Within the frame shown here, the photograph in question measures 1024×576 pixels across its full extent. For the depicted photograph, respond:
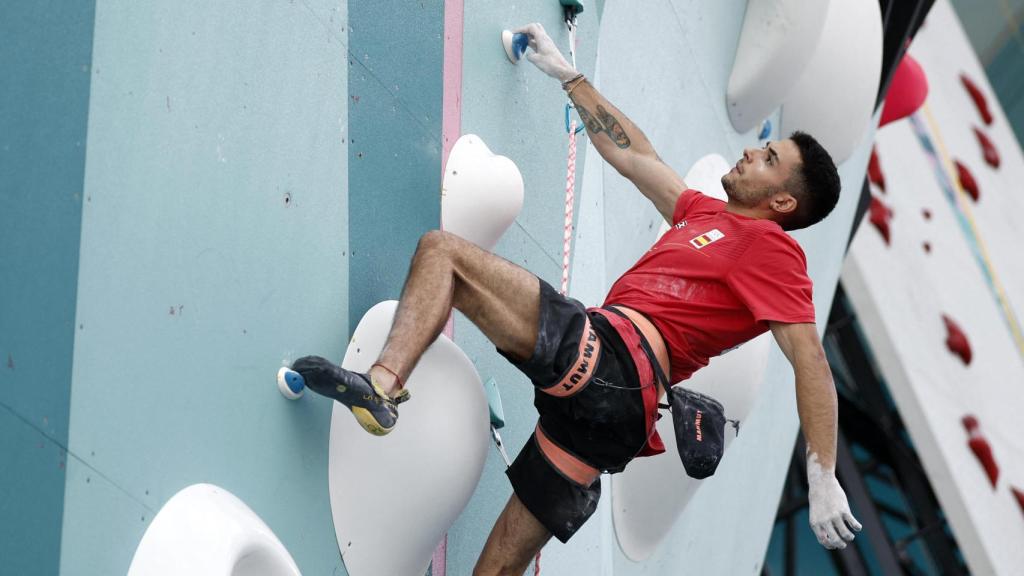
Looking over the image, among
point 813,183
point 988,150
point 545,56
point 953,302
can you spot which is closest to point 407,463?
point 813,183

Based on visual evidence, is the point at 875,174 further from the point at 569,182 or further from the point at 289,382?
the point at 289,382

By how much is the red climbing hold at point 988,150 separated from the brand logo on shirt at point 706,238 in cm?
1294

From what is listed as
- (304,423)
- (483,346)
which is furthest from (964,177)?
(304,423)

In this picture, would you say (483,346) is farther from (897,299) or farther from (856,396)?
(856,396)

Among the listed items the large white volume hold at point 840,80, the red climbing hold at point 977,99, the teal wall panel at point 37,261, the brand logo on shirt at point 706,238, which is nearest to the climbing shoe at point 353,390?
the teal wall panel at point 37,261

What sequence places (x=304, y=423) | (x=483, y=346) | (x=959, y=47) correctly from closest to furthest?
(x=304, y=423) < (x=483, y=346) < (x=959, y=47)

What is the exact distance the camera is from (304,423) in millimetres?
2498

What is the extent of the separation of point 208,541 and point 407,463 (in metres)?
0.71

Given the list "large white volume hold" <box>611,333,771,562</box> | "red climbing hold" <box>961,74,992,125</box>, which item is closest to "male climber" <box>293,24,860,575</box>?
"large white volume hold" <box>611,333,771,562</box>

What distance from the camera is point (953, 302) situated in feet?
39.6

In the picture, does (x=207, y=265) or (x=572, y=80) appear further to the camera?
(x=572, y=80)

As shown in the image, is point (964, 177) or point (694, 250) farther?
point (964, 177)

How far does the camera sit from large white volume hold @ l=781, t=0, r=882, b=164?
17.4 feet

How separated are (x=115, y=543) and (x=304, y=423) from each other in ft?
2.02
